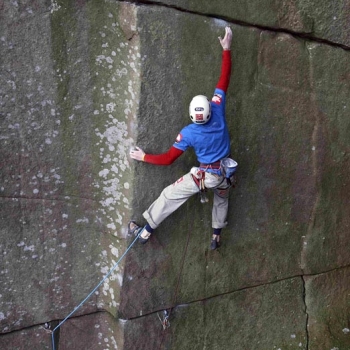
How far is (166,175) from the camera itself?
13.8ft

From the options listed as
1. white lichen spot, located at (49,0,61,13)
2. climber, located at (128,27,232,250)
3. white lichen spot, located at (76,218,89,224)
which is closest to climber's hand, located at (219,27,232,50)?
climber, located at (128,27,232,250)

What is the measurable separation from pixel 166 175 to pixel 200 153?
429 mm

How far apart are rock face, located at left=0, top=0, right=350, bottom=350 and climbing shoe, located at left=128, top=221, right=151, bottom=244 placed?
8cm

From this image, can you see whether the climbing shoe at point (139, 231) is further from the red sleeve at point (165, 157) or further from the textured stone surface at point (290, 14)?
the textured stone surface at point (290, 14)

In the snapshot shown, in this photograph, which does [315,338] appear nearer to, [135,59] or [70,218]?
[70,218]

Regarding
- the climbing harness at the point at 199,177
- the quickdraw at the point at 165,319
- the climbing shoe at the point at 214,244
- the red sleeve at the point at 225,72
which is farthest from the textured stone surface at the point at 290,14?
the quickdraw at the point at 165,319

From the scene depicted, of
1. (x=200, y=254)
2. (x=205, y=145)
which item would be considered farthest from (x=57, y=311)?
(x=205, y=145)

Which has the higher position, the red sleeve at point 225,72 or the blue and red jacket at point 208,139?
the red sleeve at point 225,72

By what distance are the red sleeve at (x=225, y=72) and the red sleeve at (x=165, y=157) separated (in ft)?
2.04

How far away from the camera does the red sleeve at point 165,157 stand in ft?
12.7

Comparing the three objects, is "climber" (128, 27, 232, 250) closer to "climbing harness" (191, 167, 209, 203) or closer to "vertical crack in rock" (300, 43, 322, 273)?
"climbing harness" (191, 167, 209, 203)

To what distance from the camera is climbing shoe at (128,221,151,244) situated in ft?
13.6

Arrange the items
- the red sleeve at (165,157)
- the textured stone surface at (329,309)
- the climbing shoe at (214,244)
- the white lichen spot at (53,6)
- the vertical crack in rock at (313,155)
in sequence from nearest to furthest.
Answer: the white lichen spot at (53,6)
the red sleeve at (165,157)
the climbing shoe at (214,244)
the vertical crack in rock at (313,155)
the textured stone surface at (329,309)

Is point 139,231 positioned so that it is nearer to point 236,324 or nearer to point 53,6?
point 236,324
